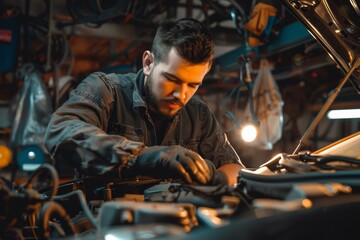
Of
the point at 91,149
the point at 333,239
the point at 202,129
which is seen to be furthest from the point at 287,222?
the point at 202,129

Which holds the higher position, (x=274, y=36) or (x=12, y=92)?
(x=274, y=36)

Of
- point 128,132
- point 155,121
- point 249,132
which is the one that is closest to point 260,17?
point 249,132

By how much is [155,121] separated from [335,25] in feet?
3.56

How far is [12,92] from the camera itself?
5.60m

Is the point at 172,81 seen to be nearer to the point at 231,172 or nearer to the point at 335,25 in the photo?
the point at 231,172

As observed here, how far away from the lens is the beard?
78.5 inches

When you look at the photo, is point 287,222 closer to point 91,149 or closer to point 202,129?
point 91,149

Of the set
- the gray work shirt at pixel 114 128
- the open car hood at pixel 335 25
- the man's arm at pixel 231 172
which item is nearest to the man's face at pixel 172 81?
the gray work shirt at pixel 114 128

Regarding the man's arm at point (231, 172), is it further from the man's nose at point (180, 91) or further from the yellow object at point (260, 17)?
the yellow object at point (260, 17)

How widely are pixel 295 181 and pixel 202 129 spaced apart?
1.32 metres

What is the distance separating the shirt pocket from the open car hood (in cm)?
102

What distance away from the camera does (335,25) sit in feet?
5.89

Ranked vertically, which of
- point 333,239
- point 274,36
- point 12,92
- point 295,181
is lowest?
point 333,239

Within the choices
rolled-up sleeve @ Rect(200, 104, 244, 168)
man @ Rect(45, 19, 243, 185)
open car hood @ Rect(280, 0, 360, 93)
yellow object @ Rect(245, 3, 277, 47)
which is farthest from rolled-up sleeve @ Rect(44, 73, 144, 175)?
yellow object @ Rect(245, 3, 277, 47)
